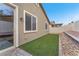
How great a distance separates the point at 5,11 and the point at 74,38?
6.51 feet

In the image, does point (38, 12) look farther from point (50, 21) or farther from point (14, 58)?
point (14, 58)

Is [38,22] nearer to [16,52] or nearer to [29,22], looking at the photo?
[29,22]

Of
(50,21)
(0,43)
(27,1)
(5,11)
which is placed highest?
(27,1)

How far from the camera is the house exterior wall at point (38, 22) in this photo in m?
3.62

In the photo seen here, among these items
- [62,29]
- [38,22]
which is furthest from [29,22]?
[62,29]

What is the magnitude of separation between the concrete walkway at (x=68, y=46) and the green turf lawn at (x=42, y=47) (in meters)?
0.19

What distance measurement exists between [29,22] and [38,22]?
28 cm

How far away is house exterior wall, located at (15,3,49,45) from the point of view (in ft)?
11.9

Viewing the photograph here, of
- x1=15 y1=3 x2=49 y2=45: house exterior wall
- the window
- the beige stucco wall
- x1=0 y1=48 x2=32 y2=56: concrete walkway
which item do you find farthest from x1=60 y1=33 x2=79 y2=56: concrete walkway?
x1=0 y1=48 x2=32 y2=56: concrete walkway

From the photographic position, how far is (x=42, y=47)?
359 cm

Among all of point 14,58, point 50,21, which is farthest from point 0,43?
point 50,21

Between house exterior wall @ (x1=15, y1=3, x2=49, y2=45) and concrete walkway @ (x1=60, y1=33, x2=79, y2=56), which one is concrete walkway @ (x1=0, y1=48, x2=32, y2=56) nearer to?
house exterior wall @ (x1=15, y1=3, x2=49, y2=45)

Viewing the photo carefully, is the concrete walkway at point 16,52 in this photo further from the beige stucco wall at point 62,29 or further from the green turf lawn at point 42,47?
the beige stucco wall at point 62,29

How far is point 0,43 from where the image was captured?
3.34 m
